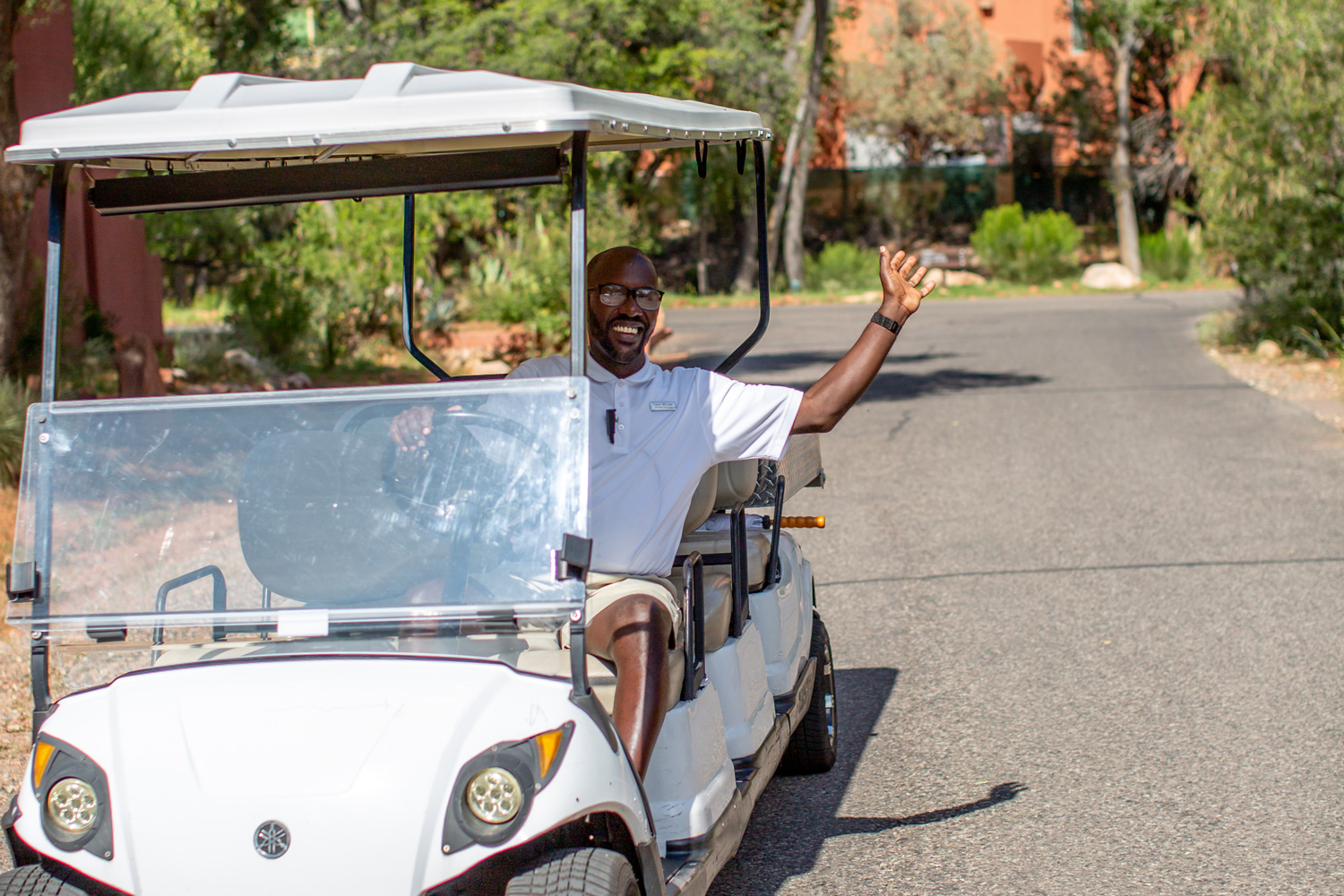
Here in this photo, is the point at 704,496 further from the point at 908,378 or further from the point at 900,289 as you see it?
the point at 908,378

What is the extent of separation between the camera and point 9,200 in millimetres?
8352

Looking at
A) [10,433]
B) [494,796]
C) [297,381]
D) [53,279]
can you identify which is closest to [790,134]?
[297,381]

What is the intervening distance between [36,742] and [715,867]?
4.54 feet

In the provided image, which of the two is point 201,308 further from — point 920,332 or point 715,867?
point 715,867

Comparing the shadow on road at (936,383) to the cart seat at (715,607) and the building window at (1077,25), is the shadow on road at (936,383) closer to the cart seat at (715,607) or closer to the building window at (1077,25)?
the cart seat at (715,607)

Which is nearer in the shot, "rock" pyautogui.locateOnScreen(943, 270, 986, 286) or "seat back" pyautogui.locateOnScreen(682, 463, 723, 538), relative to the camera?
"seat back" pyautogui.locateOnScreen(682, 463, 723, 538)

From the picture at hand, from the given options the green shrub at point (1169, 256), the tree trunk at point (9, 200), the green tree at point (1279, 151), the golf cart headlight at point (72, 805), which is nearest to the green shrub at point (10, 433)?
the tree trunk at point (9, 200)

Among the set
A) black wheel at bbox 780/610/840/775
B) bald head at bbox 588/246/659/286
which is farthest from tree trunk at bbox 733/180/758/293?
bald head at bbox 588/246/659/286

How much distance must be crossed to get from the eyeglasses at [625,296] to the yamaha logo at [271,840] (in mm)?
1811

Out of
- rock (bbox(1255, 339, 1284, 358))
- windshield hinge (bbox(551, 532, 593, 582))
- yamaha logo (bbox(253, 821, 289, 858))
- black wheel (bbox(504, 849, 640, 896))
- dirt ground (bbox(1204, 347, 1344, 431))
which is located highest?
windshield hinge (bbox(551, 532, 593, 582))

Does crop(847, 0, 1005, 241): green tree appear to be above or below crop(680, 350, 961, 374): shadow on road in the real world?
above

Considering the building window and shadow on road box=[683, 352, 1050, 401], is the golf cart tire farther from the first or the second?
the building window

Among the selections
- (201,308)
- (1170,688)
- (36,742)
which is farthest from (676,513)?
(201,308)

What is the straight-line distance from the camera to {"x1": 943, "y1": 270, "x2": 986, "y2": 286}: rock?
32500 mm
